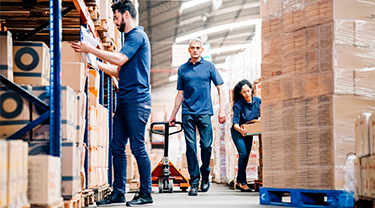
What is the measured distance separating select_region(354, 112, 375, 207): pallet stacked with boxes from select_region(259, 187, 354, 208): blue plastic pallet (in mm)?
271

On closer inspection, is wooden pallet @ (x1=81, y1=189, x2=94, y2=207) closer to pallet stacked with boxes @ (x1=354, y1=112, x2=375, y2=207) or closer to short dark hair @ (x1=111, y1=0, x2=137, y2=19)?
short dark hair @ (x1=111, y1=0, x2=137, y2=19)

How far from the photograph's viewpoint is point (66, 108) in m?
3.90

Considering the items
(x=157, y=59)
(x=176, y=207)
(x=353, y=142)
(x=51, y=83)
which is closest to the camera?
(x=51, y=83)

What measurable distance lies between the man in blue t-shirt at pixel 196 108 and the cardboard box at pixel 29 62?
125 inches

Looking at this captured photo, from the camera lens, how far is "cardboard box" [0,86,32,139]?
11.9 ft

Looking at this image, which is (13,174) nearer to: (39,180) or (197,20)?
(39,180)

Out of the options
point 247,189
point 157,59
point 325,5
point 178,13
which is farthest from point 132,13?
point 157,59

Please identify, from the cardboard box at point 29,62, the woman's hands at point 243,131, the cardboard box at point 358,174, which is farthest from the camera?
the woman's hands at point 243,131

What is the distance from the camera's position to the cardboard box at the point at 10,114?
3635 mm

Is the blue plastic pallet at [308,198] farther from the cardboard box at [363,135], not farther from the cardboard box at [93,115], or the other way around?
the cardboard box at [93,115]

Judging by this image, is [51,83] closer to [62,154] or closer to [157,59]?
[62,154]

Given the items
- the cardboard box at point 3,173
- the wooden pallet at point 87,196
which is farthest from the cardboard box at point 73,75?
the cardboard box at point 3,173

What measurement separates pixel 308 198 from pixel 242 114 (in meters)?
3.27

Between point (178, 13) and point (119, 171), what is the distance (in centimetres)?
1468
